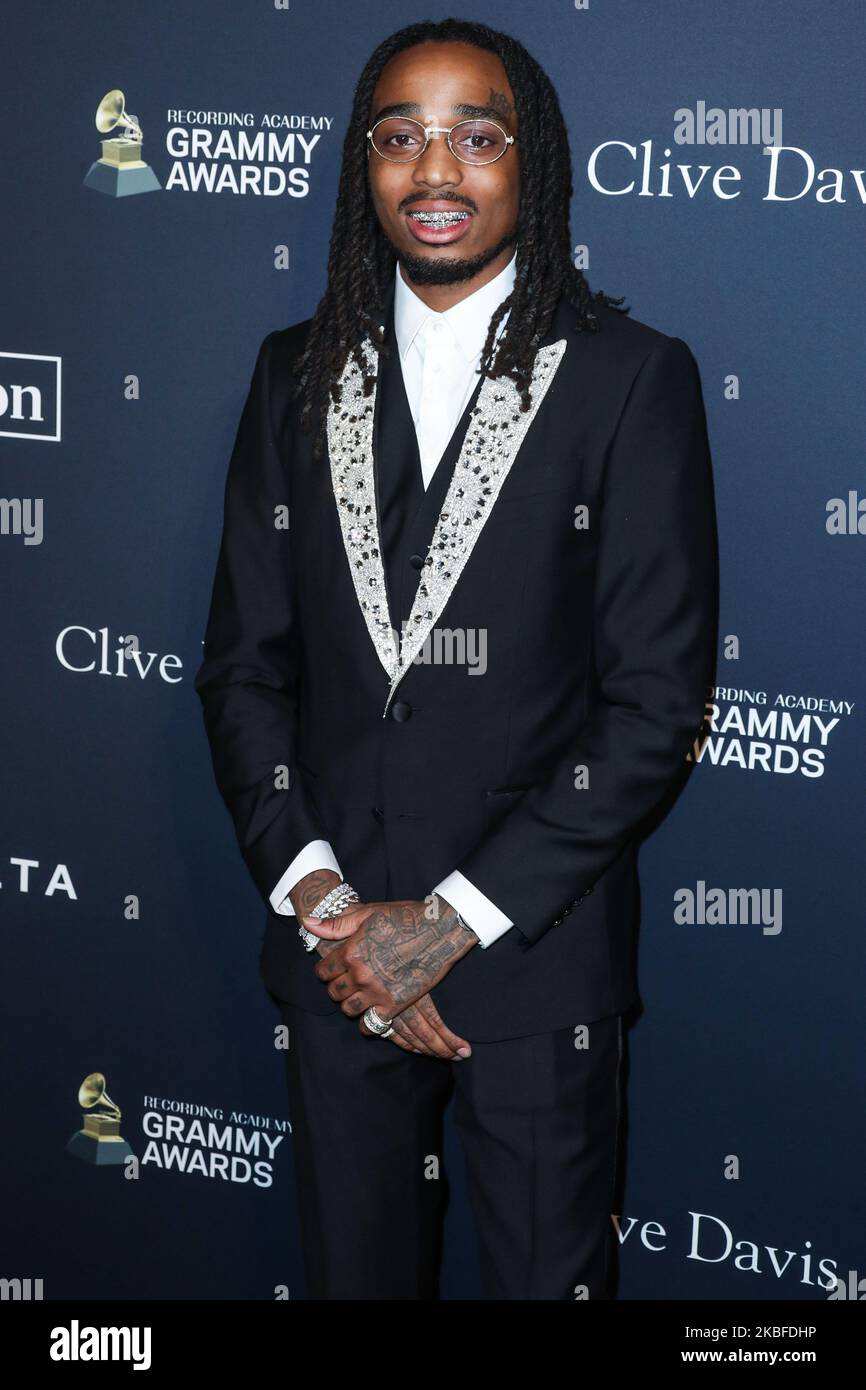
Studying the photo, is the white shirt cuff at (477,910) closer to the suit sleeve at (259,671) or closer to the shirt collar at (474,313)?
the suit sleeve at (259,671)

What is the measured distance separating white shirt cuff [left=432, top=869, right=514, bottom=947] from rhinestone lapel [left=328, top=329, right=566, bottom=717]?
10.6 inches

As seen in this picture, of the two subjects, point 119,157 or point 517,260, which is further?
point 119,157

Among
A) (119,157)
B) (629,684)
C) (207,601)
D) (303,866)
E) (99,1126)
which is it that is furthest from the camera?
(99,1126)

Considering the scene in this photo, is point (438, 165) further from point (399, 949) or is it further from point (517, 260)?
point (399, 949)

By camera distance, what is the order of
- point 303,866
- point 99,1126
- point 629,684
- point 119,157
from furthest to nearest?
point 99,1126
point 119,157
point 303,866
point 629,684

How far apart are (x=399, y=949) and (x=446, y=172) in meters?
1.04

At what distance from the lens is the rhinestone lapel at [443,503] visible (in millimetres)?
2076

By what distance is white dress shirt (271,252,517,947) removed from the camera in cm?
214

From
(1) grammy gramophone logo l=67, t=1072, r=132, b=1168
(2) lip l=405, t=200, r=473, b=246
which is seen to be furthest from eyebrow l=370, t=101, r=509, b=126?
(1) grammy gramophone logo l=67, t=1072, r=132, b=1168

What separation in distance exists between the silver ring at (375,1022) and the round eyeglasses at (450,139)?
1152 millimetres

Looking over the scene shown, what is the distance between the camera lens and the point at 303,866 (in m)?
2.14

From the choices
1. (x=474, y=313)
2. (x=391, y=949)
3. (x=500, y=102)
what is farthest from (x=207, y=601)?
(x=500, y=102)

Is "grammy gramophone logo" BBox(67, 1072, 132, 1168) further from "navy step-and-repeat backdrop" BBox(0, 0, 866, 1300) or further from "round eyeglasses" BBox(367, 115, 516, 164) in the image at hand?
"round eyeglasses" BBox(367, 115, 516, 164)
